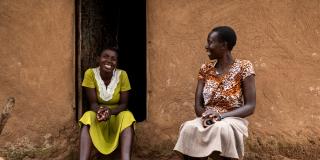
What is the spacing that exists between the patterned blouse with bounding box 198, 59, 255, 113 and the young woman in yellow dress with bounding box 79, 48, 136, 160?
3.35 ft

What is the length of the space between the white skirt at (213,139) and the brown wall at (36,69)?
1827 mm

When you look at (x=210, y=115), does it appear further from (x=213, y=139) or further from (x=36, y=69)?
(x=36, y=69)

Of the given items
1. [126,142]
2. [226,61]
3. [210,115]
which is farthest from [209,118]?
[126,142]

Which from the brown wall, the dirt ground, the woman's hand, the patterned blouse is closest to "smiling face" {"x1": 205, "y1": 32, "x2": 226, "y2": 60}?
the patterned blouse

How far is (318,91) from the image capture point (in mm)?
5320

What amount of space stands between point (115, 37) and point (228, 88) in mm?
2498

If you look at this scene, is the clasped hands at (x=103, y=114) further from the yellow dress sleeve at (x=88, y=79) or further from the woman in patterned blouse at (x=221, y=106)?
the woman in patterned blouse at (x=221, y=106)

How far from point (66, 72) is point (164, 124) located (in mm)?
1118

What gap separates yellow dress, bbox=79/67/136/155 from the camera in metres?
5.30

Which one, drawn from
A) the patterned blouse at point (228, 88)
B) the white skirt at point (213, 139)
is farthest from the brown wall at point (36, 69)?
the white skirt at point (213, 139)

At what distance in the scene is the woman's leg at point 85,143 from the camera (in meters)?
5.14

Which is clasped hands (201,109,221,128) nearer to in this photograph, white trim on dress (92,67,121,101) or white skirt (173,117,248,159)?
white skirt (173,117,248,159)

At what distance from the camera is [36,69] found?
5.63 meters

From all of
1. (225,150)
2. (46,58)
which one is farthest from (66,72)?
(225,150)
